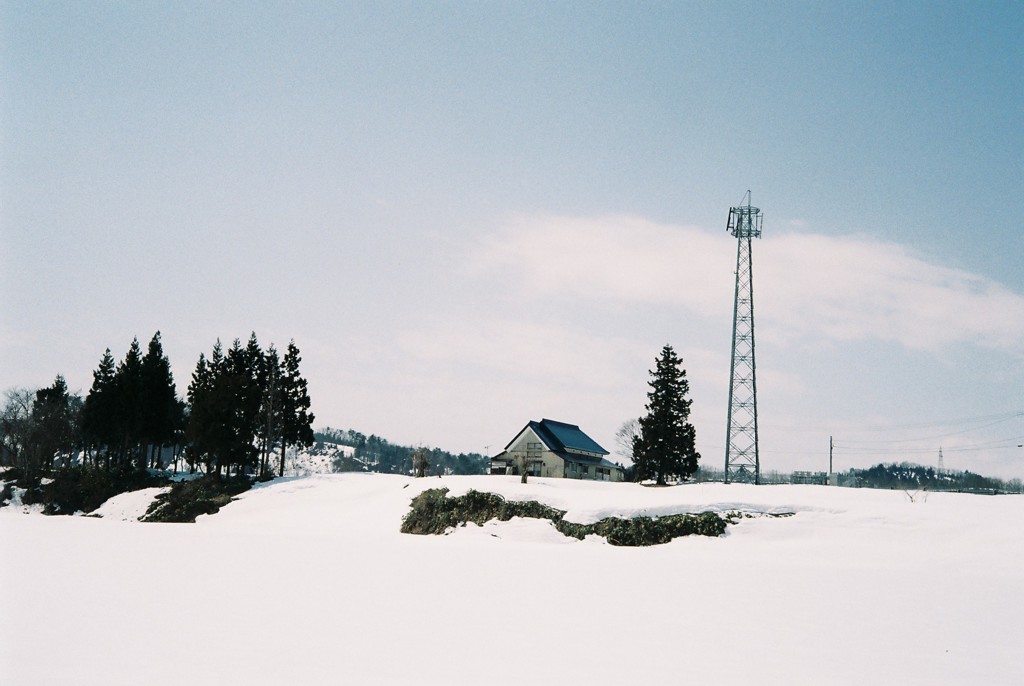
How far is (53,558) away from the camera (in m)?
15.4

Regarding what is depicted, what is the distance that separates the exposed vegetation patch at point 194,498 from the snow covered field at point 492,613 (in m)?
22.4

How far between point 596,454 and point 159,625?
2573 inches

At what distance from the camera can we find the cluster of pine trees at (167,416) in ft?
191

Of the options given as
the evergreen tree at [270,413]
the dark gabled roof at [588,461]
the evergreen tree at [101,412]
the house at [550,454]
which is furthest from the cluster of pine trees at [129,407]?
the dark gabled roof at [588,461]

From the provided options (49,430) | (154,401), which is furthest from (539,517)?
(49,430)

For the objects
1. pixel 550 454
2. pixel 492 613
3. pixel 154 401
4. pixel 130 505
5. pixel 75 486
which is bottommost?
pixel 130 505

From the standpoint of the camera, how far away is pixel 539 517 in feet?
110

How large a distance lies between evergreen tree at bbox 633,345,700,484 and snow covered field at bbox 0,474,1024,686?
953 inches

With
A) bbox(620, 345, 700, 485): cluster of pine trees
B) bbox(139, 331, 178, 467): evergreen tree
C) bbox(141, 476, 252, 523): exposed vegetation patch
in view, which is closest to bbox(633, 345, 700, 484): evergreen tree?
bbox(620, 345, 700, 485): cluster of pine trees

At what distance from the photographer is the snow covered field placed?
26.5 ft

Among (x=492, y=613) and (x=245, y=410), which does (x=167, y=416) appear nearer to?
(x=245, y=410)

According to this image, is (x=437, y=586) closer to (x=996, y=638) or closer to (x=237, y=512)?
(x=996, y=638)

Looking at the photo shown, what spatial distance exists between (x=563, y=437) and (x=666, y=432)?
821 inches

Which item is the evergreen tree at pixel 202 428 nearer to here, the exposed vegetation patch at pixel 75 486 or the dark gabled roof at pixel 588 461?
the exposed vegetation patch at pixel 75 486
